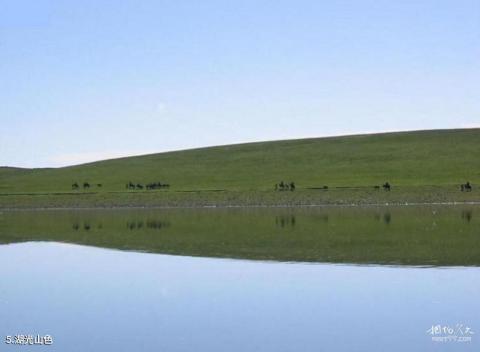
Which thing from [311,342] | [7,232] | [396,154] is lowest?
[311,342]

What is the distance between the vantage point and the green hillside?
104 meters

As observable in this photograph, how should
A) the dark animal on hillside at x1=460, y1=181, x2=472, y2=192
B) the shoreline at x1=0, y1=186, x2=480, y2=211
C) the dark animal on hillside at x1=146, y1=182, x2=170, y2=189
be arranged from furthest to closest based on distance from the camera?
the dark animal on hillside at x1=146, y1=182, x2=170, y2=189, the dark animal on hillside at x1=460, y1=181, x2=472, y2=192, the shoreline at x1=0, y1=186, x2=480, y2=211

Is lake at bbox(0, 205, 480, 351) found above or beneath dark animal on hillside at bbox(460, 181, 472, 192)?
beneath

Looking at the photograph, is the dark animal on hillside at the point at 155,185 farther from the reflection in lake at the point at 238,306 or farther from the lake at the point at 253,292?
the reflection in lake at the point at 238,306

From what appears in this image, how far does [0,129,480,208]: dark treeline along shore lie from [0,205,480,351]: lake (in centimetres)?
4619

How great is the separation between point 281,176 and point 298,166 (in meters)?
9.02

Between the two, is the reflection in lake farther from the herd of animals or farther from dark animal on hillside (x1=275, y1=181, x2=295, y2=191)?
dark animal on hillside (x1=275, y1=181, x2=295, y2=191)

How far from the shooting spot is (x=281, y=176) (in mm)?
111812

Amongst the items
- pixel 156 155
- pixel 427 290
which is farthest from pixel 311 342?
pixel 156 155

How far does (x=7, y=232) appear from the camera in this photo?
59.5 meters

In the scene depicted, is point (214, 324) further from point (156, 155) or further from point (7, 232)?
point (156, 155)

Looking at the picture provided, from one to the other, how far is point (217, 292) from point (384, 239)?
57.0 ft

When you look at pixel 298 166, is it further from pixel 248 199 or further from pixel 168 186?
pixel 248 199

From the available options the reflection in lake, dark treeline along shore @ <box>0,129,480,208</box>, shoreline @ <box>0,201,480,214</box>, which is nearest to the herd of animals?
dark treeline along shore @ <box>0,129,480,208</box>
